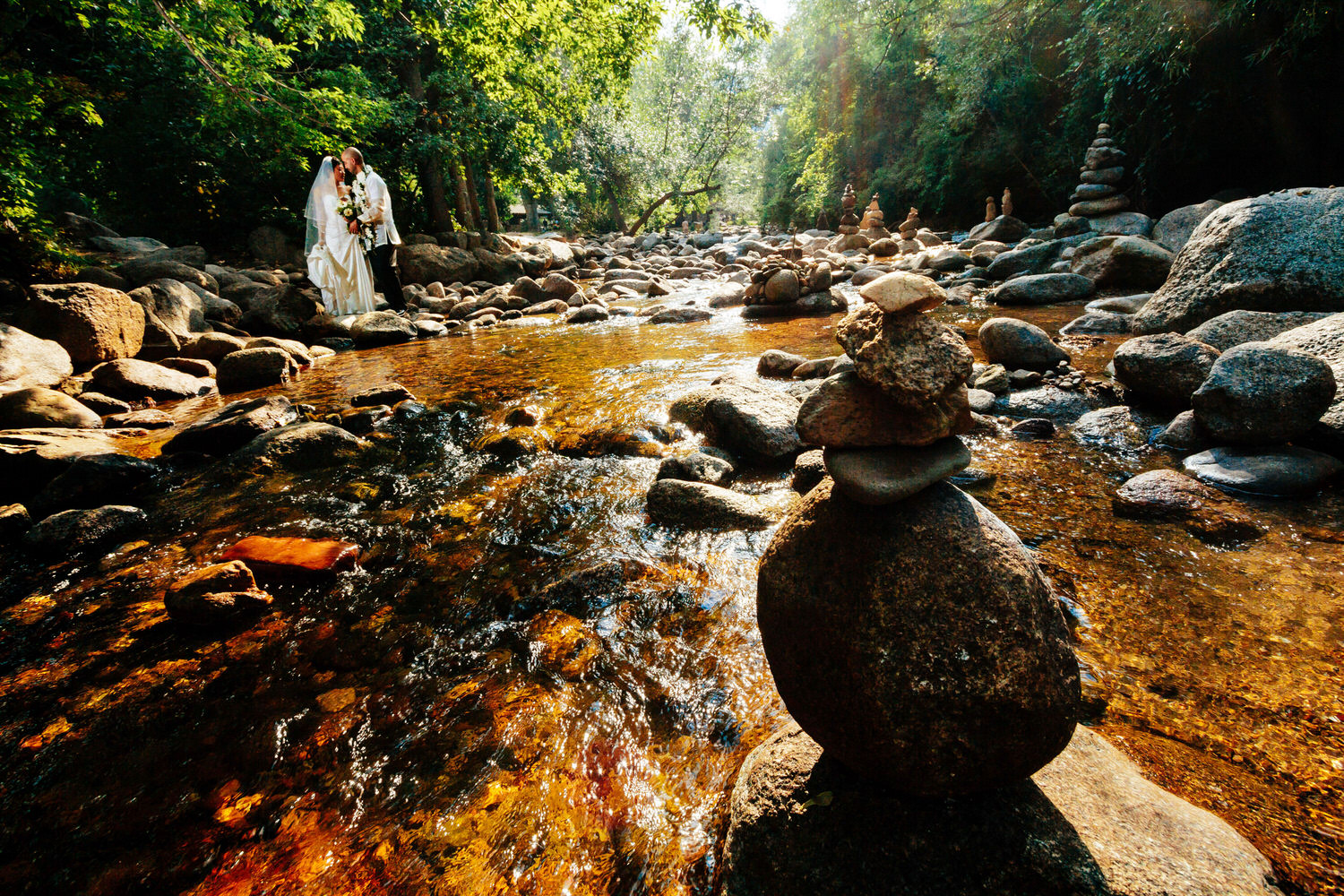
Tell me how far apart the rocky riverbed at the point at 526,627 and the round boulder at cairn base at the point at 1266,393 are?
0.09 ft

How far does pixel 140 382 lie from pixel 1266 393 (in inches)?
412

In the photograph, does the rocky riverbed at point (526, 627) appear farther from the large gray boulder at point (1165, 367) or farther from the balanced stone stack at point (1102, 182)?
the balanced stone stack at point (1102, 182)

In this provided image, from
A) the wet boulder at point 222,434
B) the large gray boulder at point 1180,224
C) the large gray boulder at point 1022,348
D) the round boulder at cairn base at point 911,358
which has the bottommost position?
the wet boulder at point 222,434

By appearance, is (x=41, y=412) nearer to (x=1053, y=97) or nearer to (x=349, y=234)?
(x=349, y=234)

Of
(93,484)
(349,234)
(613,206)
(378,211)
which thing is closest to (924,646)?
(93,484)

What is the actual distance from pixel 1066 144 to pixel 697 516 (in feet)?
71.8

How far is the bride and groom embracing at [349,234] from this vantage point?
9952 mm

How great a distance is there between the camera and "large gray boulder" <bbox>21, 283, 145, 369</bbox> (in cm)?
651

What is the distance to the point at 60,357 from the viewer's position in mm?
6309

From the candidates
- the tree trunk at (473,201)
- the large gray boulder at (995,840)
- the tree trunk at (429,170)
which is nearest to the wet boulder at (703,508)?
the large gray boulder at (995,840)

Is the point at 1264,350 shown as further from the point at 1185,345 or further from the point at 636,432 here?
the point at 636,432

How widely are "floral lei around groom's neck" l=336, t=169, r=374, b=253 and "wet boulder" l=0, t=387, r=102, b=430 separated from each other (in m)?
5.75

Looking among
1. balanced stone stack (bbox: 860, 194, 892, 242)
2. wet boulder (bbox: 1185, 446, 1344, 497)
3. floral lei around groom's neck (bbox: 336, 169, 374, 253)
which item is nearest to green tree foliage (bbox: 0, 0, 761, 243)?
floral lei around groom's neck (bbox: 336, 169, 374, 253)

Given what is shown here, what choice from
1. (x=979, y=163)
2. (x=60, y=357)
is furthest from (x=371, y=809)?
(x=979, y=163)
